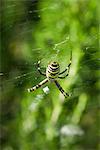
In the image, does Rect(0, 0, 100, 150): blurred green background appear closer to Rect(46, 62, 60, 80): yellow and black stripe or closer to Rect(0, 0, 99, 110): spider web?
Rect(0, 0, 99, 110): spider web

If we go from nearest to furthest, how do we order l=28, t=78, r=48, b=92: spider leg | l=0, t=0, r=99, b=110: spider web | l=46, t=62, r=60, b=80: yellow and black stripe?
l=46, t=62, r=60, b=80: yellow and black stripe < l=0, t=0, r=99, b=110: spider web < l=28, t=78, r=48, b=92: spider leg

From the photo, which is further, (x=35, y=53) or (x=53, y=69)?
(x=35, y=53)

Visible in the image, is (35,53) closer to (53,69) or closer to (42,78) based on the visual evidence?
(42,78)

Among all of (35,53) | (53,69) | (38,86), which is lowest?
(38,86)

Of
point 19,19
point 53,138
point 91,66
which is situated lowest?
point 53,138

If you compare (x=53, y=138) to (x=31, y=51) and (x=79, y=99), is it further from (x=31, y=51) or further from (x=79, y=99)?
(x=31, y=51)

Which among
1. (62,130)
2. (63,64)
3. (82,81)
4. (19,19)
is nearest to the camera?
(63,64)

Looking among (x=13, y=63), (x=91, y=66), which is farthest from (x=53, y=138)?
(x=13, y=63)

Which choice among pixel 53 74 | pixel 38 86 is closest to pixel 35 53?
pixel 38 86

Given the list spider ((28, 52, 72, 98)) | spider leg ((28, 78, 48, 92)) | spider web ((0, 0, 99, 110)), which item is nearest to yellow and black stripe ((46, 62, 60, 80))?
spider ((28, 52, 72, 98))
